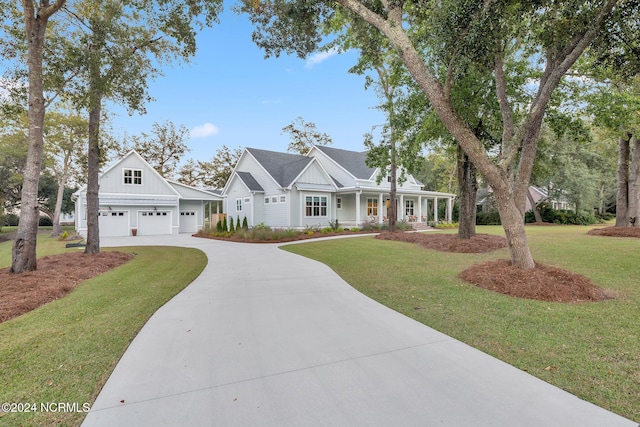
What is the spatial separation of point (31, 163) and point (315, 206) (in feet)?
53.4

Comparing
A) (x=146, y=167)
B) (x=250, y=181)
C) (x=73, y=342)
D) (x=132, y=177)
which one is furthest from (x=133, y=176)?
(x=73, y=342)

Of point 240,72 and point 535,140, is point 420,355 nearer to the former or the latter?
point 535,140

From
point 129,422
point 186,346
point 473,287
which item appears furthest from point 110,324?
point 473,287

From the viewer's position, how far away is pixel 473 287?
20.0 feet

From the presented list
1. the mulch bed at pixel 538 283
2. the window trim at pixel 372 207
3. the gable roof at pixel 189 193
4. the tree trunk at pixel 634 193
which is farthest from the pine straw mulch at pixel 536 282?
the gable roof at pixel 189 193

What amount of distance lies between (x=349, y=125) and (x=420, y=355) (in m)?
22.1

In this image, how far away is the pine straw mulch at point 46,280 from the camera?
5277mm

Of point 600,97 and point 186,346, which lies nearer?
point 186,346

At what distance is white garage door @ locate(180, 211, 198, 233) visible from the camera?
25250 mm

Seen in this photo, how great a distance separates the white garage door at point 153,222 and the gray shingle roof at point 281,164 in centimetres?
845

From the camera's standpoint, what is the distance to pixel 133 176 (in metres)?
22.4

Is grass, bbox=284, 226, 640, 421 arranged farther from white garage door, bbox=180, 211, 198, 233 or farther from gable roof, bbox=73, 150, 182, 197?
white garage door, bbox=180, 211, 198, 233

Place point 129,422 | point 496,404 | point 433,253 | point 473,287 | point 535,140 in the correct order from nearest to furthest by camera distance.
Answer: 1. point 129,422
2. point 496,404
3. point 473,287
4. point 535,140
5. point 433,253

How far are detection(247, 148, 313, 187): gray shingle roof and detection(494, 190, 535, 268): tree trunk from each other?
16175mm
